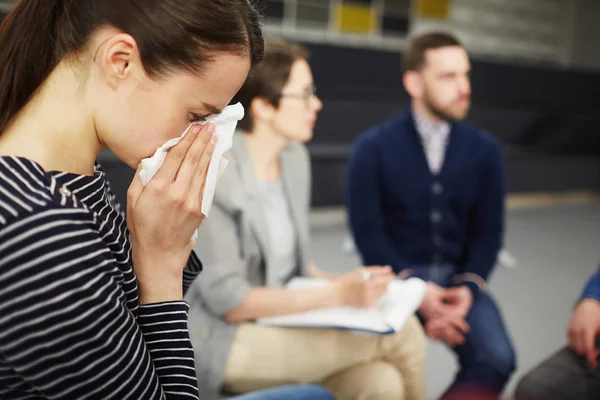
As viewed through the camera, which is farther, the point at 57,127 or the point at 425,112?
the point at 425,112

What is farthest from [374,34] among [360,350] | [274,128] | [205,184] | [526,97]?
[205,184]

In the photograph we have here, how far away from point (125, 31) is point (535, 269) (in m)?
3.35

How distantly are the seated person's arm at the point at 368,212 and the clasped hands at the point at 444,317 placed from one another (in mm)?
188

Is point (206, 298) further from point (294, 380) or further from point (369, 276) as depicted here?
point (369, 276)

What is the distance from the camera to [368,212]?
6.31 ft

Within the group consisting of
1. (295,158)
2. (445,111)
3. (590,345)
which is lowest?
(590,345)

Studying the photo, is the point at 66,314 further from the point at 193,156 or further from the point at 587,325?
the point at 587,325

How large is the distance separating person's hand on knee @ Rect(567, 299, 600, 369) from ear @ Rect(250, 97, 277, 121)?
0.85 meters

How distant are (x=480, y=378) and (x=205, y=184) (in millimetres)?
1202

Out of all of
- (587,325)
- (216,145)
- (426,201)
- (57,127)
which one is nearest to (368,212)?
(426,201)

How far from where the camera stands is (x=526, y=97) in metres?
5.45

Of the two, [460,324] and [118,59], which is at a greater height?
[118,59]

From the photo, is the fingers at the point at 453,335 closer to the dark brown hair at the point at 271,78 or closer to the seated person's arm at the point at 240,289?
the seated person's arm at the point at 240,289

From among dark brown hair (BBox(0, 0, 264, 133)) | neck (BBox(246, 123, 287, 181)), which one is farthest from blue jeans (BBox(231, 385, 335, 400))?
neck (BBox(246, 123, 287, 181))
